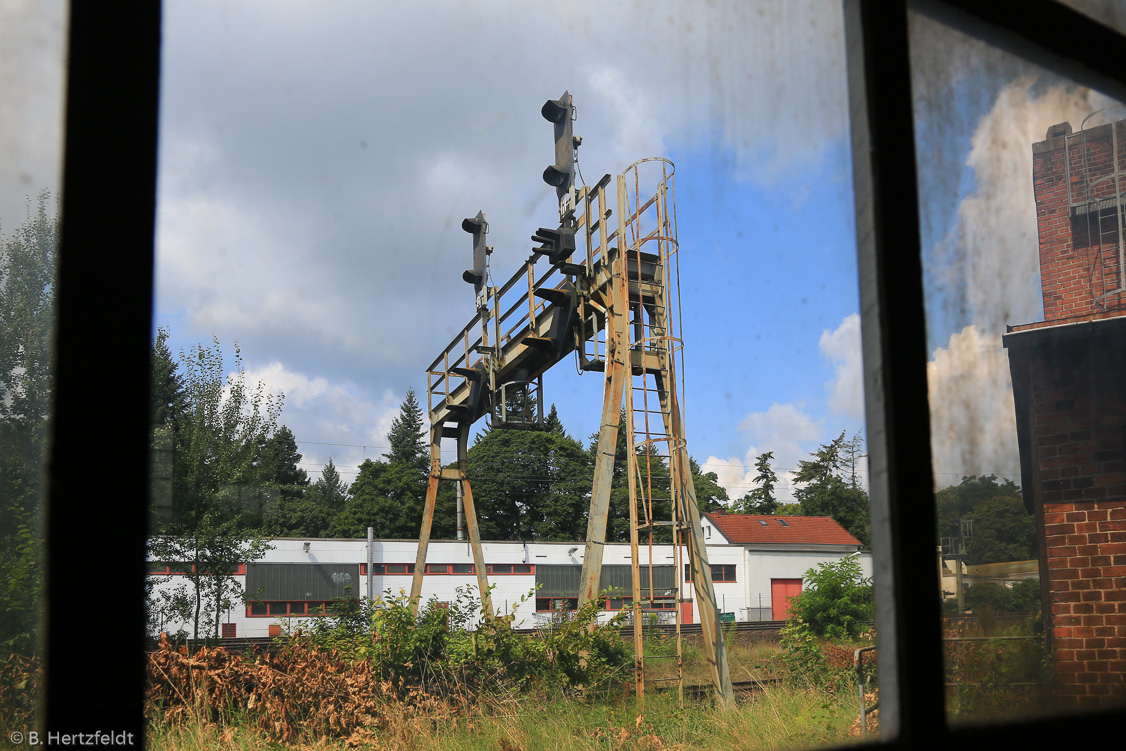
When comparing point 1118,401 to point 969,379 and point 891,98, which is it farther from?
point 891,98

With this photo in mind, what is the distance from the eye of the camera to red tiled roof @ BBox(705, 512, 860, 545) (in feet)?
126

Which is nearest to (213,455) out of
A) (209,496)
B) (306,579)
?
(209,496)

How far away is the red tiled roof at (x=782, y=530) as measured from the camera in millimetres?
38500

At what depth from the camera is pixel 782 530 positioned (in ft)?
129

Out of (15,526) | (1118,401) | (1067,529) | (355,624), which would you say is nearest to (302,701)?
(355,624)

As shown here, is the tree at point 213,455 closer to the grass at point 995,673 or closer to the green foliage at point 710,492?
the grass at point 995,673

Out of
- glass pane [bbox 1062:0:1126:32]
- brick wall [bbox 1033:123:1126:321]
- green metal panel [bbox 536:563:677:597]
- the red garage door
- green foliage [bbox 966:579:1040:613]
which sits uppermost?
glass pane [bbox 1062:0:1126:32]

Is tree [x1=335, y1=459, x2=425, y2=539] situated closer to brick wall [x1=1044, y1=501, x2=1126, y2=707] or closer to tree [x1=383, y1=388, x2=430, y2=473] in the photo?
tree [x1=383, y1=388, x2=430, y2=473]

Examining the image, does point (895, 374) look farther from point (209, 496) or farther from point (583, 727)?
point (209, 496)

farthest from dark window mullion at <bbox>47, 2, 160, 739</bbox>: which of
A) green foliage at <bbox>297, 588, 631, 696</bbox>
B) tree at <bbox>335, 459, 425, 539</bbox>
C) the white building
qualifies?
tree at <bbox>335, 459, 425, 539</bbox>

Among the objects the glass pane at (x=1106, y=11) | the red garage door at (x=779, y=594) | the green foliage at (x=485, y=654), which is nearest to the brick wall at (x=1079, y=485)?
the glass pane at (x=1106, y=11)

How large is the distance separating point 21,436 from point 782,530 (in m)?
39.8

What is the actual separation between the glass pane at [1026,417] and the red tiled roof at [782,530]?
35.1 meters

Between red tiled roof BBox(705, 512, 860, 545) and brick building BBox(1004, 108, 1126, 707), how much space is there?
3497 cm
